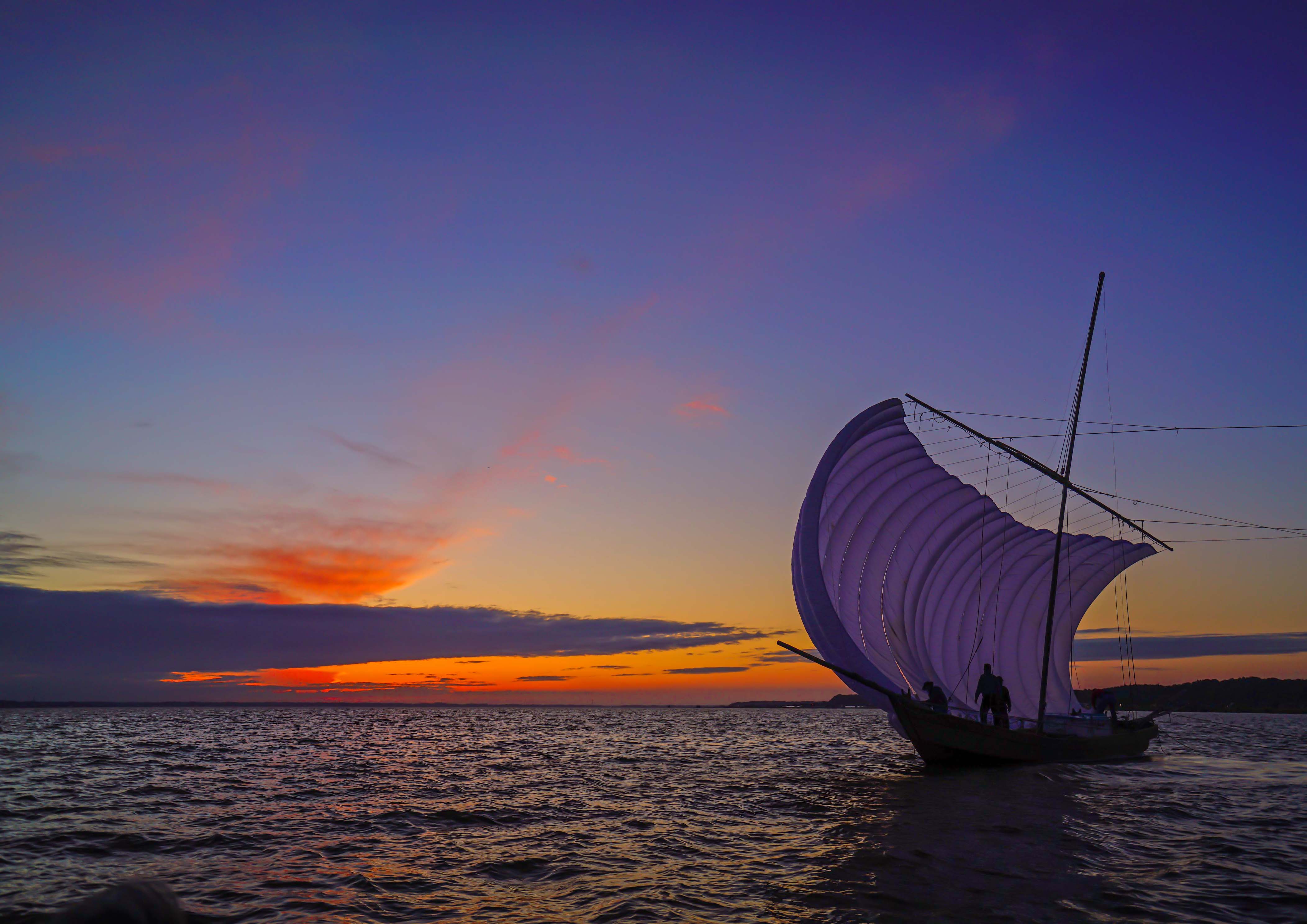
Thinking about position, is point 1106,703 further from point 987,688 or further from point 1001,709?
point 987,688

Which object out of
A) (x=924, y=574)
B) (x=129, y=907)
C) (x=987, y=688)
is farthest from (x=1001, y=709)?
(x=129, y=907)

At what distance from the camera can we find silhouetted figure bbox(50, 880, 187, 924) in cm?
437

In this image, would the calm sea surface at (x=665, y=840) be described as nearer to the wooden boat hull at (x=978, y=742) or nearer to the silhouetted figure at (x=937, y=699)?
the wooden boat hull at (x=978, y=742)

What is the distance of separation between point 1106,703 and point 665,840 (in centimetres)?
3434

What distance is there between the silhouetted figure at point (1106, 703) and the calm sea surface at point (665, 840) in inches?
203

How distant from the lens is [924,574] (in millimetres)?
32250

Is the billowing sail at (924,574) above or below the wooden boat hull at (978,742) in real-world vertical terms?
above

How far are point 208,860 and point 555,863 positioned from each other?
6264 mm

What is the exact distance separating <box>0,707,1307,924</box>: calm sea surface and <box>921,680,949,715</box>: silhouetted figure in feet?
7.31

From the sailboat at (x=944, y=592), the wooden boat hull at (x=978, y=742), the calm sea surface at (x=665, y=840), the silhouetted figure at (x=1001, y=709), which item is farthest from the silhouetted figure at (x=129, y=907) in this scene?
the silhouetted figure at (x=1001, y=709)

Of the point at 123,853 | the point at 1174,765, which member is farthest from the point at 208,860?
the point at 1174,765

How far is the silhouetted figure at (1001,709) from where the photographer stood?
28.6 m

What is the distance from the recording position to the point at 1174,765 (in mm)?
32812

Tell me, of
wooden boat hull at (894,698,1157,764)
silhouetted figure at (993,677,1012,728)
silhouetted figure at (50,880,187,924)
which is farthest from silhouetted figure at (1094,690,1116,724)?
silhouetted figure at (50,880,187,924)
